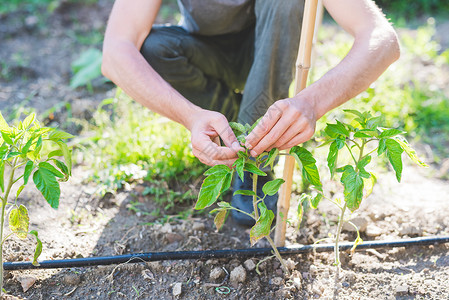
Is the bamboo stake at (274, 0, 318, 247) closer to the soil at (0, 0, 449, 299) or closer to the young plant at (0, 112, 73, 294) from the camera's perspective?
the soil at (0, 0, 449, 299)

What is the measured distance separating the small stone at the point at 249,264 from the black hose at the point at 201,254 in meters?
0.03

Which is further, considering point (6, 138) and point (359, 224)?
point (359, 224)

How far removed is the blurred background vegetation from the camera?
2008mm

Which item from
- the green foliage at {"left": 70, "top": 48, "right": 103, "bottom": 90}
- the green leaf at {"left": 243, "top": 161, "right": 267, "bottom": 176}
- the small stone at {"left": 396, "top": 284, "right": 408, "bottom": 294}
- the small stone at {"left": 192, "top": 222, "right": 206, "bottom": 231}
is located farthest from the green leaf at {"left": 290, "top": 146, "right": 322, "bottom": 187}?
the green foliage at {"left": 70, "top": 48, "right": 103, "bottom": 90}

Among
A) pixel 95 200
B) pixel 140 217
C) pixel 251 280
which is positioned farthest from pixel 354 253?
pixel 95 200

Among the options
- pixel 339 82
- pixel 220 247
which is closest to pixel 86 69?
pixel 220 247

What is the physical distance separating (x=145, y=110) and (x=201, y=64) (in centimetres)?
44

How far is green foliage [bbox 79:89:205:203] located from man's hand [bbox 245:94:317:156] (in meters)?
0.72

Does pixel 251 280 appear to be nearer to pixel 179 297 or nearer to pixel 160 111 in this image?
pixel 179 297

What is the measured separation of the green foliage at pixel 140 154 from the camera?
194cm

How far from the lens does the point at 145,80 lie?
153 cm

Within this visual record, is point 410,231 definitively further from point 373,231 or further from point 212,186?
point 212,186

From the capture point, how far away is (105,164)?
2035mm

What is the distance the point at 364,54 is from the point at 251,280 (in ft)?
2.64
